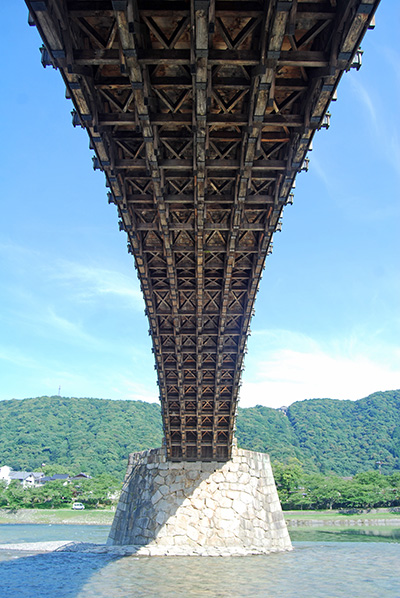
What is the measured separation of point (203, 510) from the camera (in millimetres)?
28109

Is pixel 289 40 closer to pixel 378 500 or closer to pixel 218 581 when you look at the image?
pixel 218 581

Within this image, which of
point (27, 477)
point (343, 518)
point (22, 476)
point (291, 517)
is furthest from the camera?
point (22, 476)

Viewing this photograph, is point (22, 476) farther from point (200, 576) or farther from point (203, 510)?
point (200, 576)

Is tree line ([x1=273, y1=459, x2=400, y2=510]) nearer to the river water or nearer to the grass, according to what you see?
the grass

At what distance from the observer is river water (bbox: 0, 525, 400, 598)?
55.9 ft

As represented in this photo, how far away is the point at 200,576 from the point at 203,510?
25.9ft

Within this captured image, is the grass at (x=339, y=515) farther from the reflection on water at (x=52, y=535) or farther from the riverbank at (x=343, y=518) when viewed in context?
the reflection on water at (x=52, y=535)

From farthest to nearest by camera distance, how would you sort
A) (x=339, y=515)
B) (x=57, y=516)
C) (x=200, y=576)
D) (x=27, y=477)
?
(x=27, y=477)
(x=57, y=516)
(x=339, y=515)
(x=200, y=576)

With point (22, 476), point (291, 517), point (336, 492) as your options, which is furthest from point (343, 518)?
point (22, 476)

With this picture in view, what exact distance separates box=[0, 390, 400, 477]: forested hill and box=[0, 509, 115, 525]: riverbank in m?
28.5

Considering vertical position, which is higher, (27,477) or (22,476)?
(22,476)

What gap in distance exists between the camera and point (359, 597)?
16.5 m

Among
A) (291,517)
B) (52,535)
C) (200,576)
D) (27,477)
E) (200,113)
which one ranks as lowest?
(200,576)

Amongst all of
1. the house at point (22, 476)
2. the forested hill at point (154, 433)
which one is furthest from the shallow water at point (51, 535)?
the forested hill at point (154, 433)
